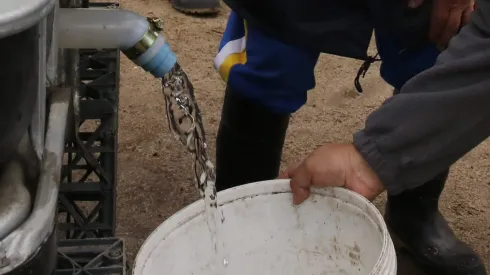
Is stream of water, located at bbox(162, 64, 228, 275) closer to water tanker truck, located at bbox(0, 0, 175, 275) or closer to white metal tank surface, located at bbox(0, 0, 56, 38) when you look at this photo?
water tanker truck, located at bbox(0, 0, 175, 275)

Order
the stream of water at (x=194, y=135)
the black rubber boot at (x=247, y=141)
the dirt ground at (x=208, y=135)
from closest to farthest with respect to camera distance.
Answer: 1. the stream of water at (x=194, y=135)
2. the black rubber boot at (x=247, y=141)
3. the dirt ground at (x=208, y=135)

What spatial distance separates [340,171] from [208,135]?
0.76 metres

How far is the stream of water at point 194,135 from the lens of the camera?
81cm

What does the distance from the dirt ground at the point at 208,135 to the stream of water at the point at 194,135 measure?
331mm

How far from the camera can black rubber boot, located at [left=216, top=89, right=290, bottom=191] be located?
42.8 inches

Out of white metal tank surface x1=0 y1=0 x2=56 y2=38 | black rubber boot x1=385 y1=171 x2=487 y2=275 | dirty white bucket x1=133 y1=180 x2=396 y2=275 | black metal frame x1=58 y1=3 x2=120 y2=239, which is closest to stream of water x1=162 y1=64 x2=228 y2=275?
dirty white bucket x1=133 y1=180 x2=396 y2=275

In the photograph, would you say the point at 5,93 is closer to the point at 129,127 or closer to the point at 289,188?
the point at 289,188

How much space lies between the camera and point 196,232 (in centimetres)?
83

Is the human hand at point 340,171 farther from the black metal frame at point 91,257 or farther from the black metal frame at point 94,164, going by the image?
the black metal frame at point 94,164

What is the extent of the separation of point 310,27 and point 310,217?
255mm

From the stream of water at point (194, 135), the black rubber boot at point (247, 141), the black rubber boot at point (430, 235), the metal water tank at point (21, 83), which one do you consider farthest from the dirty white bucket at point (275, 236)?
the black rubber boot at point (430, 235)

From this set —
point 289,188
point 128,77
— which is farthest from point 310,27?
point 128,77

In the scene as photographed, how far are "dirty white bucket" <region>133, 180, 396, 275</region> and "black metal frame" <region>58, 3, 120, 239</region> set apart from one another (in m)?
0.19

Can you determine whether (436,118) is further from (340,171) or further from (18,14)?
(18,14)
